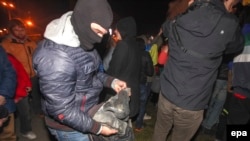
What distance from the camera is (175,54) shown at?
3072mm

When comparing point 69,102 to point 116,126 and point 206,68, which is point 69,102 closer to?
point 116,126

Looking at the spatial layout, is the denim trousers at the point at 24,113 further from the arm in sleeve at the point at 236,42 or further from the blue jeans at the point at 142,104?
the arm in sleeve at the point at 236,42

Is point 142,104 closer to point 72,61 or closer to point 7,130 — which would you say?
point 7,130

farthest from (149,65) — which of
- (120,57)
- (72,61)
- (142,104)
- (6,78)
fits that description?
(72,61)

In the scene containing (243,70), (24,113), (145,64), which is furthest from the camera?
(145,64)

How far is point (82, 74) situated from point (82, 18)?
52 cm

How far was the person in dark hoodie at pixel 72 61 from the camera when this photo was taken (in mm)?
2074

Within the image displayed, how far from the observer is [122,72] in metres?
4.09

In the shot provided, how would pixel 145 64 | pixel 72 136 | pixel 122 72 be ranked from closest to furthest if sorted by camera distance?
pixel 72 136, pixel 122 72, pixel 145 64

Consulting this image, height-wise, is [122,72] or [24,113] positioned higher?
[122,72]

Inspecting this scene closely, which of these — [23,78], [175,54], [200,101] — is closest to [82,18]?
[175,54]

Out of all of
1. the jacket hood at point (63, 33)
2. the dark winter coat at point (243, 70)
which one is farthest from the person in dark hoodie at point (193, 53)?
the jacket hood at point (63, 33)

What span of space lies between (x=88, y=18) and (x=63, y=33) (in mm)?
276

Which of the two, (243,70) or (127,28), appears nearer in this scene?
(243,70)
